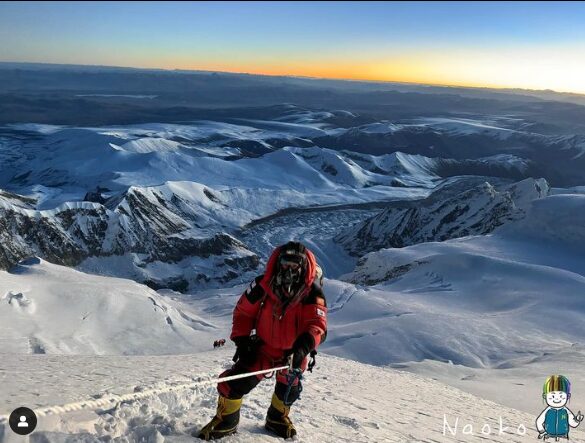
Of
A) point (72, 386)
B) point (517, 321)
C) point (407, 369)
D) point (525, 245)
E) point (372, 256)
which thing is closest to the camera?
point (72, 386)

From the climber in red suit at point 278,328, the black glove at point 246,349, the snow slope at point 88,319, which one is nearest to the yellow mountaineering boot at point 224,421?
the climber in red suit at point 278,328

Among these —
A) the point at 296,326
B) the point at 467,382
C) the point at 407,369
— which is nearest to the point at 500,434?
the point at 296,326

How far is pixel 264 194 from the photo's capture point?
128 m

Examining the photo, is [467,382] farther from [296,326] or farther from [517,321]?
[517,321]

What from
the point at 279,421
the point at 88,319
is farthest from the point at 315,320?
the point at 88,319

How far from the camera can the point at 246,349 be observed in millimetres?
5820

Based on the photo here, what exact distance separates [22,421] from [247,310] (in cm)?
244

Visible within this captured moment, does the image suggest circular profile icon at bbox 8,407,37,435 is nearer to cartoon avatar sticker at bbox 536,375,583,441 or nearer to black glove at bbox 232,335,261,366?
black glove at bbox 232,335,261,366

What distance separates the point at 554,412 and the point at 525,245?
48.5 m

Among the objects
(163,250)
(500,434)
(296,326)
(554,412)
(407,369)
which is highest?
(296,326)

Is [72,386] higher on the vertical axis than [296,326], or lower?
lower

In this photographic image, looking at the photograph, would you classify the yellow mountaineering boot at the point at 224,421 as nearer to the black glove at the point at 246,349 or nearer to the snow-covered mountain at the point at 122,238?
the black glove at the point at 246,349

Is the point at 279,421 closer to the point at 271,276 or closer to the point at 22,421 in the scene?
the point at 271,276

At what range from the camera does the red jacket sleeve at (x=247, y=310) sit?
19.0ft
